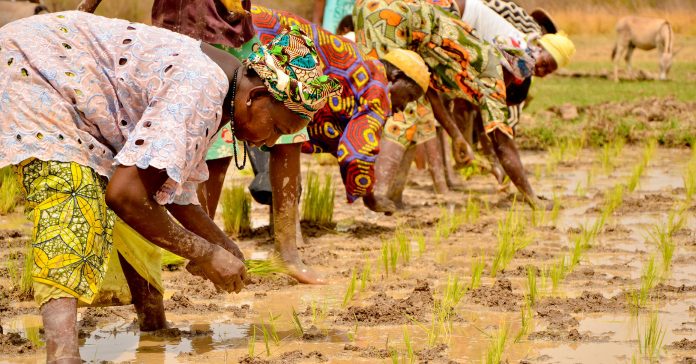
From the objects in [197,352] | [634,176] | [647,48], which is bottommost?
[197,352]

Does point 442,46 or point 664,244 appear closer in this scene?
point 664,244

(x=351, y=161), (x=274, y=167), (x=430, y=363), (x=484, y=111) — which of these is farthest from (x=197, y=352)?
(x=484, y=111)

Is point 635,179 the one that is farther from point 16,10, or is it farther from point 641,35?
point 641,35

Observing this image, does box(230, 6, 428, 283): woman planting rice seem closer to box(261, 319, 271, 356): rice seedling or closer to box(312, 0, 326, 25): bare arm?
box(261, 319, 271, 356): rice seedling

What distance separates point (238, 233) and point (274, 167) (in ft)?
3.43

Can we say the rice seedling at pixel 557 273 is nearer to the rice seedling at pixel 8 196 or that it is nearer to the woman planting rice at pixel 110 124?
the woman planting rice at pixel 110 124

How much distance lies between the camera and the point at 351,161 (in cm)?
548

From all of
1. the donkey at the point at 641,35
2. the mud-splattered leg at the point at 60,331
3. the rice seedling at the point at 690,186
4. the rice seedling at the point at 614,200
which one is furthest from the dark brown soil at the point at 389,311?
the donkey at the point at 641,35

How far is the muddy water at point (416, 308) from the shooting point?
3898 millimetres

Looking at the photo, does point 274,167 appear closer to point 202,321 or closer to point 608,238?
point 202,321

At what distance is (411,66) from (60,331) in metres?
3.23

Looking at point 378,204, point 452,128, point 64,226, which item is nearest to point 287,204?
point 378,204

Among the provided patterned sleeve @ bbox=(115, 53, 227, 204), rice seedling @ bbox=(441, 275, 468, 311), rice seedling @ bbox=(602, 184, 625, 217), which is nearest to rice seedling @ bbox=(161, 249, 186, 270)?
rice seedling @ bbox=(441, 275, 468, 311)

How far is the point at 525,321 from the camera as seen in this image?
13.7ft
